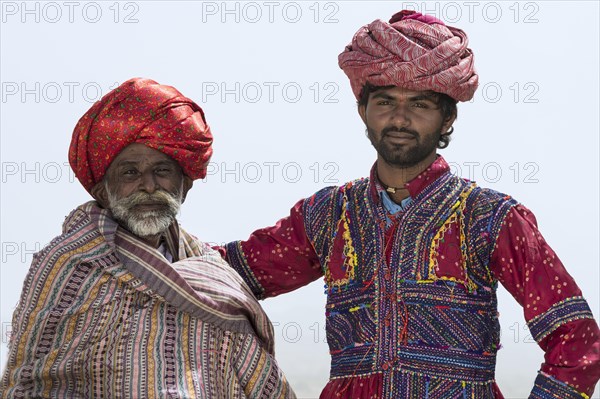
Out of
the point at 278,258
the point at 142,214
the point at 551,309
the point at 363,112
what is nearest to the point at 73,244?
the point at 142,214

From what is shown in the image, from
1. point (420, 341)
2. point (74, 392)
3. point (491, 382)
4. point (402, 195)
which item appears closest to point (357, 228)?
point (402, 195)

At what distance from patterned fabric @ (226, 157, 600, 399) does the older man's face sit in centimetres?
70

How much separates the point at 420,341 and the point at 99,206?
138 centimetres

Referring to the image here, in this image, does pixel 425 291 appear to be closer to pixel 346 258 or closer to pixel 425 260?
pixel 425 260

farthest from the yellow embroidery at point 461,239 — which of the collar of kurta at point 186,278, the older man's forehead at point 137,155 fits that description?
the older man's forehead at point 137,155

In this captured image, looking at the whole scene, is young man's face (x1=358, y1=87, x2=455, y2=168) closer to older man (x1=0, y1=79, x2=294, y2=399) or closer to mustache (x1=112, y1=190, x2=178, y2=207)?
older man (x1=0, y1=79, x2=294, y2=399)

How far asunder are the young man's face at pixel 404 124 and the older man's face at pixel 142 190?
0.84m

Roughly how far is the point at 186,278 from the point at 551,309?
1391 mm

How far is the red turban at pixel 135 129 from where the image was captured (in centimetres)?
410

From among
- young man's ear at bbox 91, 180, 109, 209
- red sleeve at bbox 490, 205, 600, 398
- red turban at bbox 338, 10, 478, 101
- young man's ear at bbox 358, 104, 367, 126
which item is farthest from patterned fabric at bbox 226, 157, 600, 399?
young man's ear at bbox 91, 180, 109, 209

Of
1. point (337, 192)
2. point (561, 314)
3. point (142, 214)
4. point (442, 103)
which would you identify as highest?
point (442, 103)

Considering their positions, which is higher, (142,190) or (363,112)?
(363,112)

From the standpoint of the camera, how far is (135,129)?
4082 millimetres

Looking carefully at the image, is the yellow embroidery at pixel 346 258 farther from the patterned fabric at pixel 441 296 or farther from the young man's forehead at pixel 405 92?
the young man's forehead at pixel 405 92
